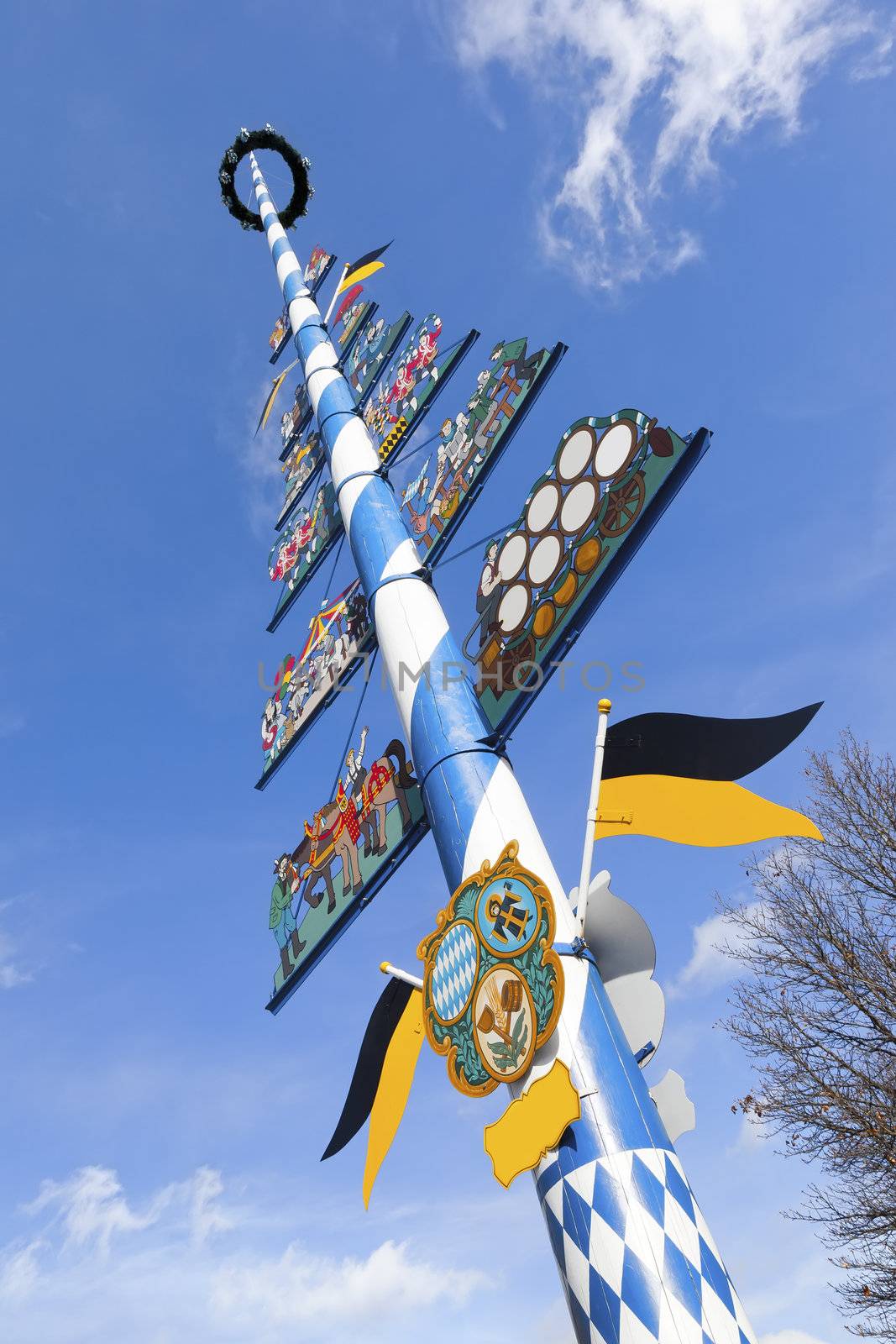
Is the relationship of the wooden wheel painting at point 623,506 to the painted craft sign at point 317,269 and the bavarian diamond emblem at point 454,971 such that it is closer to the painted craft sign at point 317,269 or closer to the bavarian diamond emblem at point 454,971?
the bavarian diamond emblem at point 454,971

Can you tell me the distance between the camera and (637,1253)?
11.7 feet

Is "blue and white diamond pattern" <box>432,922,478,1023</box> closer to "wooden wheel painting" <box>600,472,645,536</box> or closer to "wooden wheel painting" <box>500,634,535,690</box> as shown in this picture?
"wooden wheel painting" <box>500,634,535,690</box>

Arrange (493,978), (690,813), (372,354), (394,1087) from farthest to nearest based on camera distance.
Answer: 1. (372,354)
2. (394,1087)
3. (690,813)
4. (493,978)

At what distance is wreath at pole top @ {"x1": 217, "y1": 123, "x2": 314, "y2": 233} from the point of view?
12.5 m

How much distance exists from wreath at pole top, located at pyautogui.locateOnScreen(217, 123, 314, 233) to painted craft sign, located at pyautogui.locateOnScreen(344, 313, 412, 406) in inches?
169

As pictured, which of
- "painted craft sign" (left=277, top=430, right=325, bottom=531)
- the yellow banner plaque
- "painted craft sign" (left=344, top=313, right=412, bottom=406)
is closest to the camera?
the yellow banner plaque

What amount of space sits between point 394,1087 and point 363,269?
854 centimetres

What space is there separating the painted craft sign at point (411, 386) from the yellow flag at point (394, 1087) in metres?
4.62

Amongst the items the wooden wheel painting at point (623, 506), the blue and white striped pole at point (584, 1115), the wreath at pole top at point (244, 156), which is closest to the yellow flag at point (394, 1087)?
the blue and white striped pole at point (584, 1115)

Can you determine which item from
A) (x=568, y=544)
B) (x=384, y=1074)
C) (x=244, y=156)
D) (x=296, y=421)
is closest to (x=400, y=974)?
(x=384, y=1074)

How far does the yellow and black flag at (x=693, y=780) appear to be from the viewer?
454cm

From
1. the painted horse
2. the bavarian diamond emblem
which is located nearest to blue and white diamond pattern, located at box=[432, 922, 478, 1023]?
the bavarian diamond emblem

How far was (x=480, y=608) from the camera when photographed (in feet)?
20.4

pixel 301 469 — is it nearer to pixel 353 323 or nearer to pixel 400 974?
pixel 353 323
